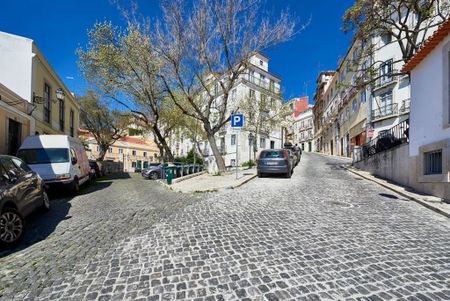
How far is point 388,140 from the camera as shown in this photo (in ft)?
41.4

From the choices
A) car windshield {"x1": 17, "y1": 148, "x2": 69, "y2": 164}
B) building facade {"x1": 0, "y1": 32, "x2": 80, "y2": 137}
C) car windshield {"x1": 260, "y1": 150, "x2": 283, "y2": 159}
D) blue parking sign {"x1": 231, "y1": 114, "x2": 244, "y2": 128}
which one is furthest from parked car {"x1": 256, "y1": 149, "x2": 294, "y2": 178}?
building facade {"x1": 0, "y1": 32, "x2": 80, "y2": 137}

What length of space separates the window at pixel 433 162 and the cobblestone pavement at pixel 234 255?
7.66 feet

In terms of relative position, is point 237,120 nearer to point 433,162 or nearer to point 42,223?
point 433,162

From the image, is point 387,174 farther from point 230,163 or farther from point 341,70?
point 341,70

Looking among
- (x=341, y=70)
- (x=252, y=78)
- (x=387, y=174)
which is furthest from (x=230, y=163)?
(x=387, y=174)

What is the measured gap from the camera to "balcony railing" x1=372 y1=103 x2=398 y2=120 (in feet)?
79.6

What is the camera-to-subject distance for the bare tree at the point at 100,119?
29.9 meters

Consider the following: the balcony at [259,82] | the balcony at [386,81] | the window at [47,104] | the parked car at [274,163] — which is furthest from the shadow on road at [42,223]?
the balcony at [259,82]

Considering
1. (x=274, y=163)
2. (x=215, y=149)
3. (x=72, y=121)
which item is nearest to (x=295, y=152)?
(x=215, y=149)

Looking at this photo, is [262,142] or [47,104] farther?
[262,142]

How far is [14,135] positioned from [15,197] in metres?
11.2

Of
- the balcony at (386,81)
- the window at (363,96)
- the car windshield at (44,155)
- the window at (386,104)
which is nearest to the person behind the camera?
the car windshield at (44,155)

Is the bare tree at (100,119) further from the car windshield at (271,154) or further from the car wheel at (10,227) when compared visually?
the car wheel at (10,227)

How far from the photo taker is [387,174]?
39.3 feet
